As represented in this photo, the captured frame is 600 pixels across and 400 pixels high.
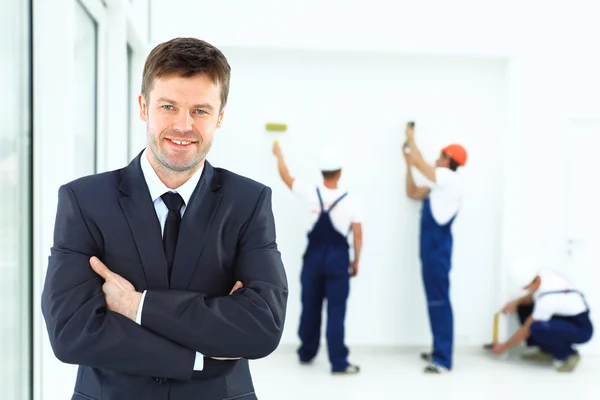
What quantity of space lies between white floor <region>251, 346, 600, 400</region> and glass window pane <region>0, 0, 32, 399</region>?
81.4 inches

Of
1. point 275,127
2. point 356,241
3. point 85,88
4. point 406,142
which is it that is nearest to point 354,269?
point 356,241

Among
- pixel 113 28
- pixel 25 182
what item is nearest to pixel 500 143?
pixel 113 28

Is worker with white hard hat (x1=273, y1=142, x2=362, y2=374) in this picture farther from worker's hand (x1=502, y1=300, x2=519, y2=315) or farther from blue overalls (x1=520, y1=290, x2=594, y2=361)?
blue overalls (x1=520, y1=290, x2=594, y2=361)

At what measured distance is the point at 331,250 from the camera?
4.41 m

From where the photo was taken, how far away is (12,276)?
1.99 metres

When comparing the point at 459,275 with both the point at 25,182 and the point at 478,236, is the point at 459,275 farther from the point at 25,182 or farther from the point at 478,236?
the point at 25,182

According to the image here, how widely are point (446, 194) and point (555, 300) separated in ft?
3.67

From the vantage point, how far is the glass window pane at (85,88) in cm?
276

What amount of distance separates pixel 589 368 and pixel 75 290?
4.48m

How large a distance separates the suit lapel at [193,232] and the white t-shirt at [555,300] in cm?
390

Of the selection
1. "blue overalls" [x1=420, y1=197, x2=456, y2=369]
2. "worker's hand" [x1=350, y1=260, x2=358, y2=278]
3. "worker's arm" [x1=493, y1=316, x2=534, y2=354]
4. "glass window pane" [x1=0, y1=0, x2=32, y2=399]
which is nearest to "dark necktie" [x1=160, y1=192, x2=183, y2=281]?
"glass window pane" [x1=0, y1=0, x2=32, y2=399]

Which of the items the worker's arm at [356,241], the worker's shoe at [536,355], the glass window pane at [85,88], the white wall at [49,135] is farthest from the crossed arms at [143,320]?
the worker's shoe at [536,355]

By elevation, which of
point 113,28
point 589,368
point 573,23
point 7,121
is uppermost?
point 573,23

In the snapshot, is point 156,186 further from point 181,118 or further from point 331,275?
point 331,275
